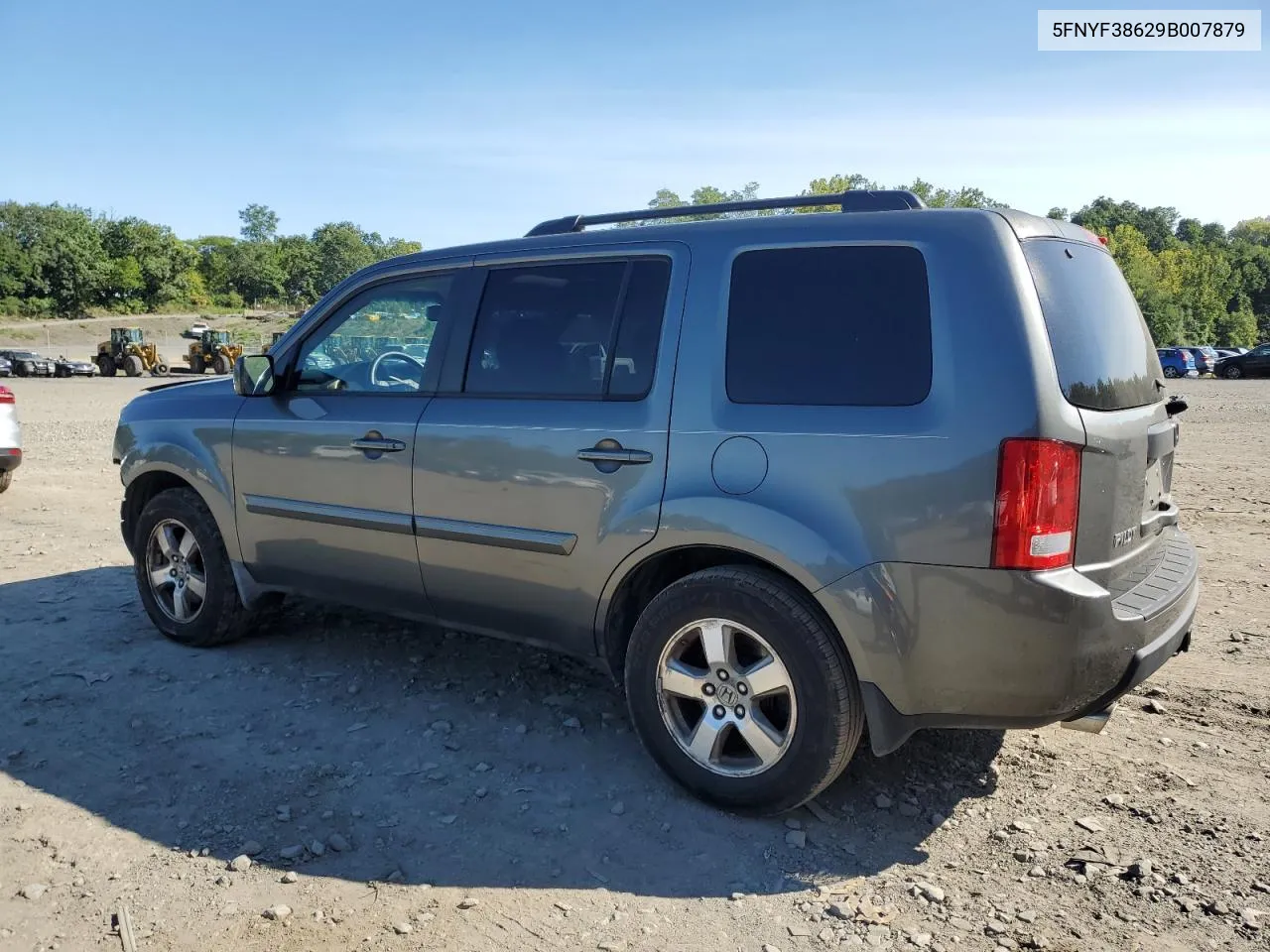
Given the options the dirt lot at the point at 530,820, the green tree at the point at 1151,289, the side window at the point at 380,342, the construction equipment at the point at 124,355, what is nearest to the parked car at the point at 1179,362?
the green tree at the point at 1151,289

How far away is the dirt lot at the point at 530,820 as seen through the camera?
2740 mm

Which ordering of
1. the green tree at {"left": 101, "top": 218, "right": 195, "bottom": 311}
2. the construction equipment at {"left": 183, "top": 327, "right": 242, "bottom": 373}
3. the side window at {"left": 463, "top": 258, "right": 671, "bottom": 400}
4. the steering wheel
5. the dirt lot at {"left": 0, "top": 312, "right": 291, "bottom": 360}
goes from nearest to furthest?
the side window at {"left": 463, "top": 258, "right": 671, "bottom": 400} < the steering wheel < the construction equipment at {"left": 183, "top": 327, "right": 242, "bottom": 373} < the dirt lot at {"left": 0, "top": 312, "right": 291, "bottom": 360} < the green tree at {"left": 101, "top": 218, "right": 195, "bottom": 311}

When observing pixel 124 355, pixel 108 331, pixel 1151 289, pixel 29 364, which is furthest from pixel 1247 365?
pixel 108 331

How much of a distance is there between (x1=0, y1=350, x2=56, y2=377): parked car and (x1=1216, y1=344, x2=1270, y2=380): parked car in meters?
50.4

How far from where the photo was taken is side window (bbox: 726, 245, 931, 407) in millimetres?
2967

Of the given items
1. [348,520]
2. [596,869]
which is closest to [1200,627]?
[596,869]

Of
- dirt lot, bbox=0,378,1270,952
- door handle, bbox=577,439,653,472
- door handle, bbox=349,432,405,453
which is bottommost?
dirt lot, bbox=0,378,1270,952

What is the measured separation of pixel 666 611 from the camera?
10.9 feet

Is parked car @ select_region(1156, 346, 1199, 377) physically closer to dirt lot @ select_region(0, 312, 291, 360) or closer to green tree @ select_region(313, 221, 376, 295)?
dirt lot @ select_region(0, 312, 291, 360)

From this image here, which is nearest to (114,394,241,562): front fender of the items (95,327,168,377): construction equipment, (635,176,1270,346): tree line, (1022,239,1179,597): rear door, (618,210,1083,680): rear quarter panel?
(618,210,1083,680): rear quarter panel

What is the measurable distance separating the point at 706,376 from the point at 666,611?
0.82 metres

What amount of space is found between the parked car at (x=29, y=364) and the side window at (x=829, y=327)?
45.1 metres

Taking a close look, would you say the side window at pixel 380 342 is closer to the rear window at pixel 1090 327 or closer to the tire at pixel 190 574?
the tire at pixel 190 574

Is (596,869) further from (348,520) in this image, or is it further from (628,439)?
(348,520)
